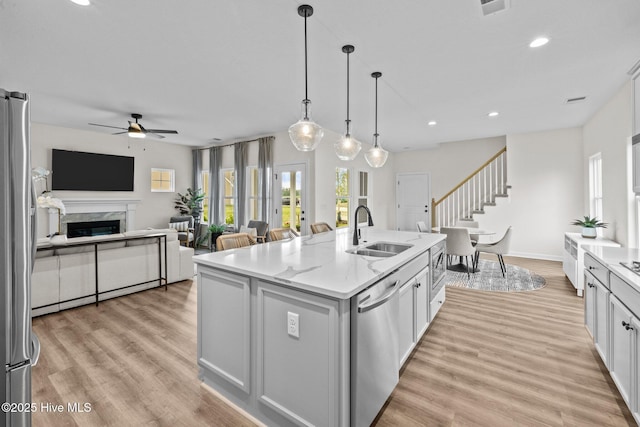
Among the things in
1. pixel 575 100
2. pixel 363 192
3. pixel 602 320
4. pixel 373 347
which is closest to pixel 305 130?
pixel 373 347

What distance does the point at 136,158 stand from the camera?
6953 mm

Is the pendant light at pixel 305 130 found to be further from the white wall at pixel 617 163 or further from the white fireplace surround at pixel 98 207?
the white fireplace surround at pixel 98 207

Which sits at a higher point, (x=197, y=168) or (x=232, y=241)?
(x=197, y=168)

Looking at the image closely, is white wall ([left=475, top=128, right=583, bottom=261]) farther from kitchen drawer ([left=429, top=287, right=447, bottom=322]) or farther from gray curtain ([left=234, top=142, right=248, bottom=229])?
gray curtain ([left=234, top=142, right=248, bottom=229])

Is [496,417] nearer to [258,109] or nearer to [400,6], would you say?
[400,6]

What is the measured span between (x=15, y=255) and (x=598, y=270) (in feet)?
10.8

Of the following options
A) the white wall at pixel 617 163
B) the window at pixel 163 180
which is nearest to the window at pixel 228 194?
the window at pixel 163 180

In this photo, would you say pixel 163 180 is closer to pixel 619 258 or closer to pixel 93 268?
pixel 93 268

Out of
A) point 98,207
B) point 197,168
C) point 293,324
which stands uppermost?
point 197,168

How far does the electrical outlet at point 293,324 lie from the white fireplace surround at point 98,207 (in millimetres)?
6393

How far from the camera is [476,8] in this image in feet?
7.17

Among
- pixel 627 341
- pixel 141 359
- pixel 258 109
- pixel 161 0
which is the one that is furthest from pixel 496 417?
pixel 258 109

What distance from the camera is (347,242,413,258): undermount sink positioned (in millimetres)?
2445

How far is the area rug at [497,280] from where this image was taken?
4157mm
